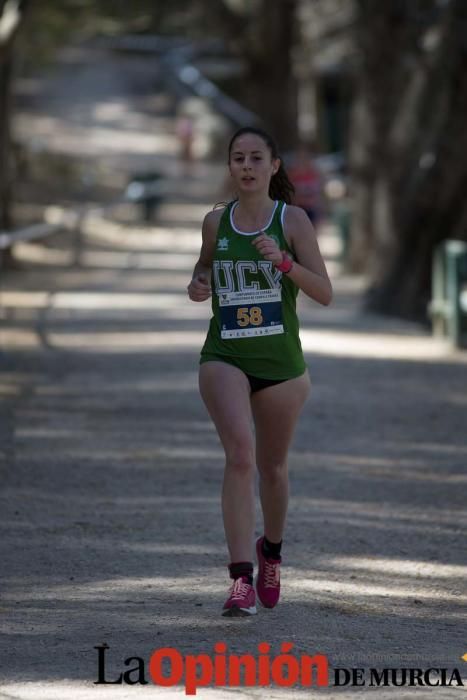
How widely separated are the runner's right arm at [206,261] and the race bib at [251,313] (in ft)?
0.32

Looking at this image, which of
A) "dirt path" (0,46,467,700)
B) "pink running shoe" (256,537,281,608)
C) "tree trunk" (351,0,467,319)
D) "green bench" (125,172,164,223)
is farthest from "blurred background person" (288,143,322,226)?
"pink running shoe" (256,537,281,608)

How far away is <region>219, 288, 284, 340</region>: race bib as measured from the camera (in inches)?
226

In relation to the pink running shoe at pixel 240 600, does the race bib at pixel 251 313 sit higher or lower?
higher

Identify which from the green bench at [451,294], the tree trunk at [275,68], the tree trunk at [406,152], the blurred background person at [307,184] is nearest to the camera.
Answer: the green bench at [451,294]

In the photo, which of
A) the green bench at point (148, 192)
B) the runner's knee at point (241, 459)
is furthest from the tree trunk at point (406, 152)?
the runner's knee at point (241, 459)

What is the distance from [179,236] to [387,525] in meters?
21.4

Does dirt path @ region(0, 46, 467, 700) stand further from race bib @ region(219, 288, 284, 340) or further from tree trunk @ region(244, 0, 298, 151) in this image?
tree trunk @ region(244, 0, 298, 151)

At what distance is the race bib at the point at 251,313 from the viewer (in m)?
5.75

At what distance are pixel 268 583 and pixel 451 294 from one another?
8.48m

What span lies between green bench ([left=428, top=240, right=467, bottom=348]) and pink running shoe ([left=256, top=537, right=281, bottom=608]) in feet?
26.3

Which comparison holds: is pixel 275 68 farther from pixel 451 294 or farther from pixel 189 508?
pixel 189 508

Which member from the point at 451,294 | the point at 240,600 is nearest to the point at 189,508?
the point at 240,600

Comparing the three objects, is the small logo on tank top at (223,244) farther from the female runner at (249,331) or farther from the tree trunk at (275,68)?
the tree trunk at (275,68)

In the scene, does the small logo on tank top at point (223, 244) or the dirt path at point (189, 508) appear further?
the small logo on tank top at point (223, 244)
